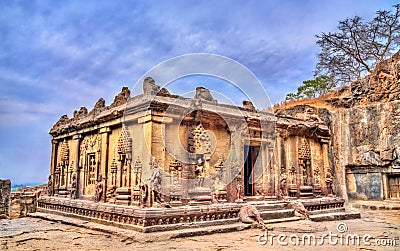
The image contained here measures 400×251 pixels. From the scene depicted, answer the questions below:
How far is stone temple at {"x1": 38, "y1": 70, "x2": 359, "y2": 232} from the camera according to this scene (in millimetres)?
8922

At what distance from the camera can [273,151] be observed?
39.6 ft

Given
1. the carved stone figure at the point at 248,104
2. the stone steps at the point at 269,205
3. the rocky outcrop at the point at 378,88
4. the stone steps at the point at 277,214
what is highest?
the rocky outcrop at the point at 378,88

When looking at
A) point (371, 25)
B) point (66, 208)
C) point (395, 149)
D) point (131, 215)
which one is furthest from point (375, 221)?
point (371, 25)

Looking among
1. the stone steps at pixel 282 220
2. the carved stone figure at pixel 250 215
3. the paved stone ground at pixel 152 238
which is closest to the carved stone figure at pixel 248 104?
the carved stone figure at pixel 250 215

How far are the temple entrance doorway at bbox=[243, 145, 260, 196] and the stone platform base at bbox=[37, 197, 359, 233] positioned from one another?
1.20m

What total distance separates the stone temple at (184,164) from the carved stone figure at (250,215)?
0.10 feet

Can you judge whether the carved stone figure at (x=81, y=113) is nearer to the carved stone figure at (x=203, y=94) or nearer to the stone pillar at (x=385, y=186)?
the carved stone figure at (x=203, y=94)

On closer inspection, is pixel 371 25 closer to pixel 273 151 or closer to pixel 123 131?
pixel 273 151

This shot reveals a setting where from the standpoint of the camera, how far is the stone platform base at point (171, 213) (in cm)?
800

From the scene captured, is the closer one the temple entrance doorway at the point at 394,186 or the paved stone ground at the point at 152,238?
the paved stone ground at the point at 152,238

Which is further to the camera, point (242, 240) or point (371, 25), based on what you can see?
point (371, 25)

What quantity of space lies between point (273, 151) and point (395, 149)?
8562 mm

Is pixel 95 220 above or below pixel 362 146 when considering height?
below

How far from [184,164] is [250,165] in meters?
3.69
